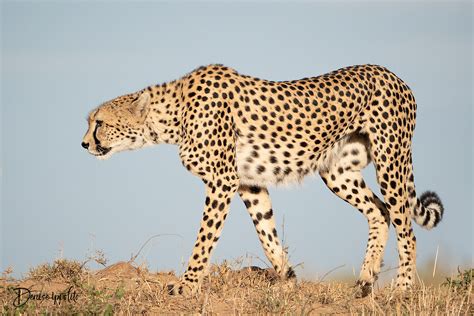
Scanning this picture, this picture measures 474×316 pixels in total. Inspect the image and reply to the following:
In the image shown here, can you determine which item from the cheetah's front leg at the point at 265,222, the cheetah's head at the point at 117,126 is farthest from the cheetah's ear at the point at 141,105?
the cheetah's front leg at the point at 265,222

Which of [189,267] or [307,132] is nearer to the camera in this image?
[189,267]

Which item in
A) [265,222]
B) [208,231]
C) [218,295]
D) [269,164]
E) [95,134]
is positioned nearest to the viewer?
[218,295]

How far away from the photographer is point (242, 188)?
25.8 ft

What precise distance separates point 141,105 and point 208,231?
138 cm

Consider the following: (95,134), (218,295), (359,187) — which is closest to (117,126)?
(95,134)

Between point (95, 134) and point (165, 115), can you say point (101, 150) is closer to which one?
Answer: point (95, 134)

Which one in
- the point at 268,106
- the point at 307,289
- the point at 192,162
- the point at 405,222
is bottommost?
the point at 307,289

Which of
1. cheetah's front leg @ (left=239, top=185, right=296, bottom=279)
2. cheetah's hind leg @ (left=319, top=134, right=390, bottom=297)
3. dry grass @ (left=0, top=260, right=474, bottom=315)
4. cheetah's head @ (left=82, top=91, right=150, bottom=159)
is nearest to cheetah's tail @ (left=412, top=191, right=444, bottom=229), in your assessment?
cheetah's hind leg @ (left=319, top=134, right=390, bottom=297)

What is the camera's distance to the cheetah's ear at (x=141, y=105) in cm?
753

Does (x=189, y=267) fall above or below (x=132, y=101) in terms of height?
below

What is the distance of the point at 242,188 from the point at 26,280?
215 centimetres

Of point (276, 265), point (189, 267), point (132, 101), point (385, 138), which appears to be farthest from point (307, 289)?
point (132, 101)

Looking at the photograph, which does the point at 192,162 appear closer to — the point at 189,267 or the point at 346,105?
the point at 189,267

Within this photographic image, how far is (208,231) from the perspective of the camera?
7016 mm
